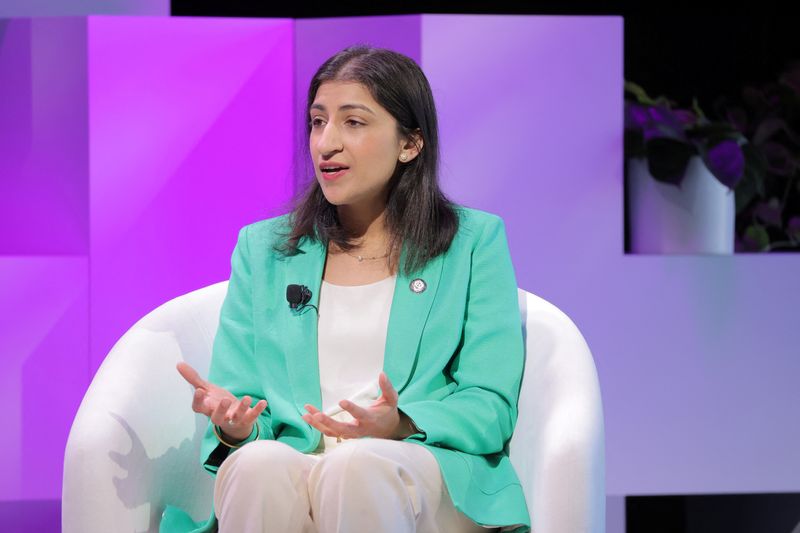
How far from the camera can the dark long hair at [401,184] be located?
7.22 ft

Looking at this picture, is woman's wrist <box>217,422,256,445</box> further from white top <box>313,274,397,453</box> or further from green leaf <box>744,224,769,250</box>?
green leaf <box>744,224,769,250</box>

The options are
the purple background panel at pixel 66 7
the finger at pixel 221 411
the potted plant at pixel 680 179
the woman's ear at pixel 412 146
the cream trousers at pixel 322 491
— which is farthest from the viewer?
the purple background panel at pixel 66 7

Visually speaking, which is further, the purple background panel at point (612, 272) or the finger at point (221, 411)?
the purple background panel at point (612, 272)

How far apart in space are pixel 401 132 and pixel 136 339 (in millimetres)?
688

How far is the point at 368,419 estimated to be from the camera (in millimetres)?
1861

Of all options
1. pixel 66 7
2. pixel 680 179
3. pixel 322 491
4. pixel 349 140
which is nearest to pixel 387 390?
pixel 322 491

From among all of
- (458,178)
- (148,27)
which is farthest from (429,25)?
(148,27)

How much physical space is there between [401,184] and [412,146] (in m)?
0.09

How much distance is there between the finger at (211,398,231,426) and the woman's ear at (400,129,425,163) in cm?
68

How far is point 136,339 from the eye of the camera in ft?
7.29

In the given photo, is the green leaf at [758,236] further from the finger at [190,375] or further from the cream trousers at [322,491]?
the finger at [190,375]

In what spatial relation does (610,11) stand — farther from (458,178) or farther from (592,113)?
(458,178)

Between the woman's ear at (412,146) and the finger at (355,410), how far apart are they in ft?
2.10

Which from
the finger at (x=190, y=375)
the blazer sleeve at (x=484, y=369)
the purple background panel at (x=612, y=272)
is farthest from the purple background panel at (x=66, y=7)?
the finger at (x=190, y=375)
